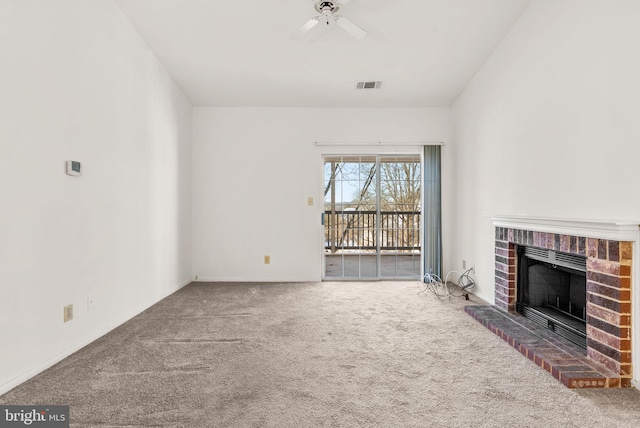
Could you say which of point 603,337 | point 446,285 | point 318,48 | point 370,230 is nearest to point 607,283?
point 603,337

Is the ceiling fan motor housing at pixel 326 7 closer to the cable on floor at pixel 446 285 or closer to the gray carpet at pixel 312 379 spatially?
the gray carpet at pixel 312 379

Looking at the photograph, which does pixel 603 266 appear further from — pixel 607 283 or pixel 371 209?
pixel 371 209

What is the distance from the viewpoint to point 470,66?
3.90 metres

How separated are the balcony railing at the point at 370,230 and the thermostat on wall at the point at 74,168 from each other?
3.15 m

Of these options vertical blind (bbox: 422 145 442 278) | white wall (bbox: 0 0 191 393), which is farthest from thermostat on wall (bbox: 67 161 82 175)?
vertical blind (bbox: 422 145 442 278)

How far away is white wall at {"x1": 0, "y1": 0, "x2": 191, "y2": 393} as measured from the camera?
6.23 feet

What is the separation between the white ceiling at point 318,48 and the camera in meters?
3.07

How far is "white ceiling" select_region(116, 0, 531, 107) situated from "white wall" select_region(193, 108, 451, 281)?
225 mm

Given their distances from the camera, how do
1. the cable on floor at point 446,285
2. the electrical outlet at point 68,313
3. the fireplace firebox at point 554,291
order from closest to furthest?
the electrical outlet at point 68,313
the fireplace firebox at point 554,291
the cable on floor at point 446,285

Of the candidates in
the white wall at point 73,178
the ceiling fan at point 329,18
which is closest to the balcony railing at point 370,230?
the white wall at point 73,178

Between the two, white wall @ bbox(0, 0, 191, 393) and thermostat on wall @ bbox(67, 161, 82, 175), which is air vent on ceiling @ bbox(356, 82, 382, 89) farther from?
thermostat on wall @ bbox(67, 161, 82, 175)

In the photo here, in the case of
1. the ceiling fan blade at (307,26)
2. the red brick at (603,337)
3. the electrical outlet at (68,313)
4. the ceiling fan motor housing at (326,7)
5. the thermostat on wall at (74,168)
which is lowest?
the red brick at (603,337)

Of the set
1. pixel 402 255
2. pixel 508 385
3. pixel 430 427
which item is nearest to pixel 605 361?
pixel 508 385

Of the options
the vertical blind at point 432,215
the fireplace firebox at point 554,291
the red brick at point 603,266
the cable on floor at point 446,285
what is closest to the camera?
the red brick at point 603,266
